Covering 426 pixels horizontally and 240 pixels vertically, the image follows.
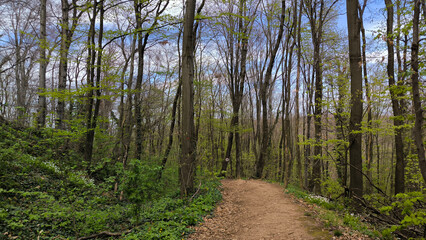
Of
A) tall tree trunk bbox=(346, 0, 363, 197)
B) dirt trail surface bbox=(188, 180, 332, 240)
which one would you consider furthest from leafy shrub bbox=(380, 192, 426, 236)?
tall tree trunk bbox=(346, 0, 363, 197)

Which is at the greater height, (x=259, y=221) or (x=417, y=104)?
(x=417, y=104)

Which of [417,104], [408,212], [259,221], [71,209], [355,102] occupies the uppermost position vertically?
[355,102]

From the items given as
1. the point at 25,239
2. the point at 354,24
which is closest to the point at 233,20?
the point at 354,24

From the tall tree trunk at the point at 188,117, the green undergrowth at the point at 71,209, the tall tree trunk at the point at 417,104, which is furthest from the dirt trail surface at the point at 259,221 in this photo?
the tall tree trunk at the point at 417,104

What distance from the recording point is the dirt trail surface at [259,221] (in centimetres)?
475

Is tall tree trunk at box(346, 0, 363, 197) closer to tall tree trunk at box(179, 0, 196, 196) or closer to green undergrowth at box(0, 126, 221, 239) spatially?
green undergrowth at box(0, 126, 221, 239)

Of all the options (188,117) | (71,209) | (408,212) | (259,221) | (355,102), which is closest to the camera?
(408,212)

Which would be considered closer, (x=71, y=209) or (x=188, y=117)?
(x=71, y=209)

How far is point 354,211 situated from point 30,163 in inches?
385

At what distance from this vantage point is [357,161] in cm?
726

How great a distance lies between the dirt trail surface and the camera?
4746 millimetres

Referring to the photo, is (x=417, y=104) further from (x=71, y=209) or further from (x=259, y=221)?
(x=71, y=209)

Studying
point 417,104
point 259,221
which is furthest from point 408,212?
point 259,221

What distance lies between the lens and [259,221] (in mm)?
5746
